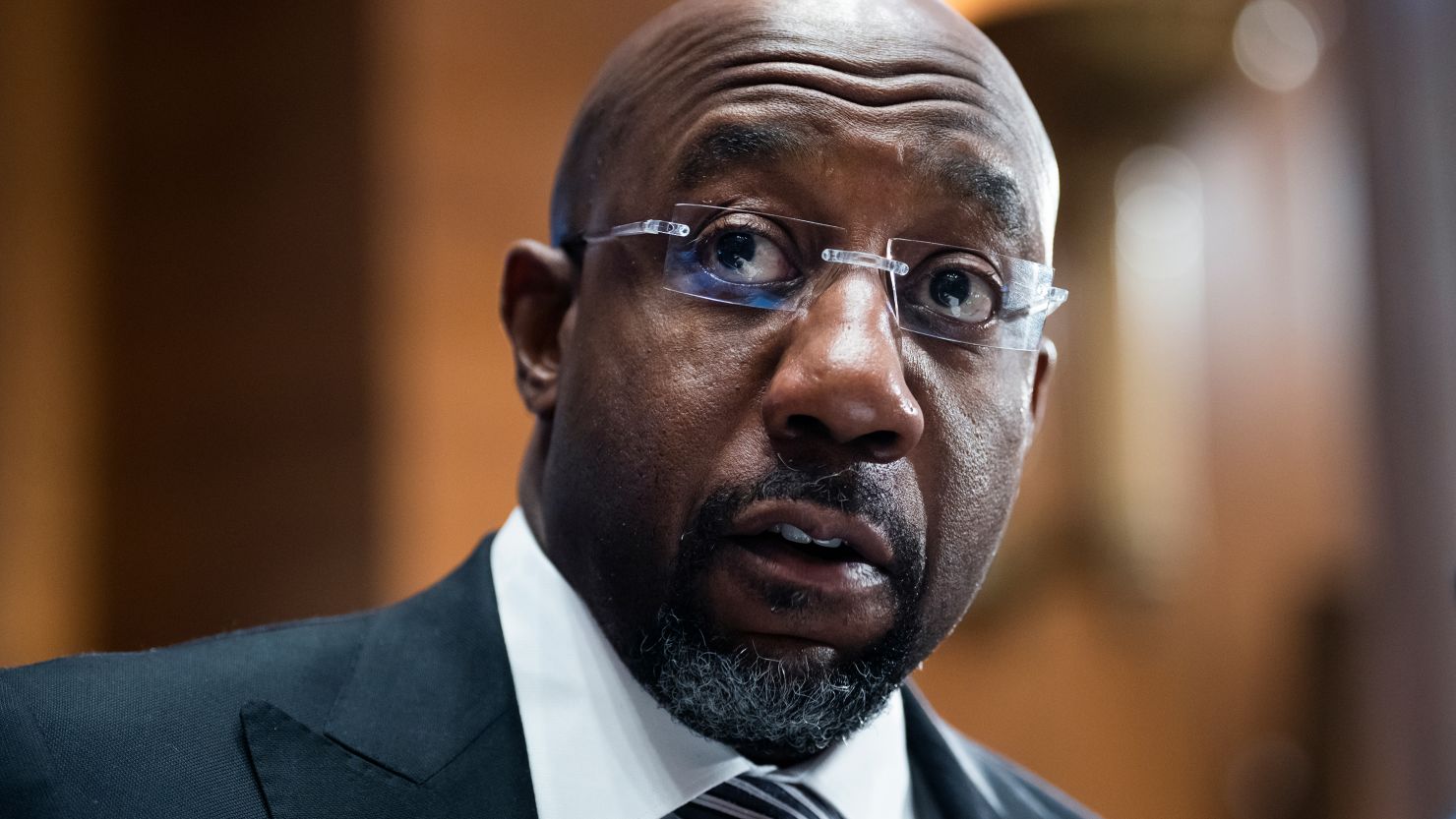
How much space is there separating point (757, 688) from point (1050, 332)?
3368 mm

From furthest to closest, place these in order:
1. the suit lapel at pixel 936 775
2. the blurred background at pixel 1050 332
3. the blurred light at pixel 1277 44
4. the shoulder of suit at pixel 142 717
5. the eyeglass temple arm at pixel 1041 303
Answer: the blurred light at pixel 1277 44, the blurred background at pixel 1050 332, the suit lapel at pixel 936 775, the eyeglass temple arm at pixel 1041 303, the shoulder of suit at pixel 142 717

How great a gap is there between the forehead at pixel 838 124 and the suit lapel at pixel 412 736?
0.61m

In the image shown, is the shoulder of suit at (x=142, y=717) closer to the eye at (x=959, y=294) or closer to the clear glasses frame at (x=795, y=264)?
the clear glasses frame at (x=795, y=264)

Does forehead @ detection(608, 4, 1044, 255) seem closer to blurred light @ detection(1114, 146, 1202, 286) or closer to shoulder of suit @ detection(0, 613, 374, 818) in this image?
shoulder of suit @ detection(0, 613, 374, 818)

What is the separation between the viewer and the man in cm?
154

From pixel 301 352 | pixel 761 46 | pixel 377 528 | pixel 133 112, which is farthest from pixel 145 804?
pixel 133 112

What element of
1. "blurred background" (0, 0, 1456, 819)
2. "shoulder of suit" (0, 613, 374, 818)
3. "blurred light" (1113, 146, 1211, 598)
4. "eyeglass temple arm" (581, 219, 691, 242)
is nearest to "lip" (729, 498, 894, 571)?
"eyeglass temple arm" (581, 219, 691, 242)

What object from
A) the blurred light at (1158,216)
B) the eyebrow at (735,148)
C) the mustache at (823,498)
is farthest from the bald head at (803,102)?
the blurred light at (1158,216)

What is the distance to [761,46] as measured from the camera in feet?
5.64

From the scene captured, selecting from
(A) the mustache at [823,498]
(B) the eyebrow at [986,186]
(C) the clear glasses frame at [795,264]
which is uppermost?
(B) the eyebrow at [986,186]

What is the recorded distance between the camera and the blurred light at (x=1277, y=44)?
15.7ft

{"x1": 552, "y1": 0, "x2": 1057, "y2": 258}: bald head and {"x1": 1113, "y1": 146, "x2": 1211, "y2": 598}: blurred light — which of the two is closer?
{"x1": 552, "y1": 0, "x2": 1057, "y2": 258}: bald head

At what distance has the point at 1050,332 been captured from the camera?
4727 millimetres

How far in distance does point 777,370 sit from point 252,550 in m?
2.70
